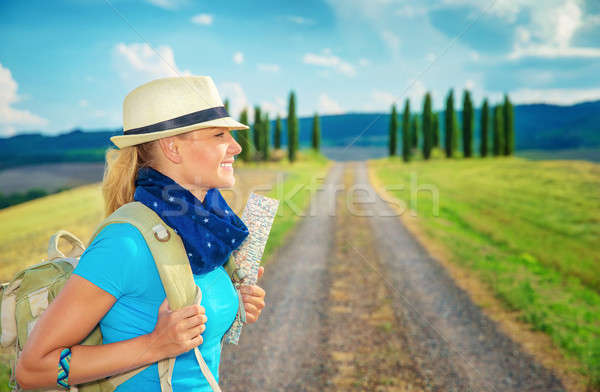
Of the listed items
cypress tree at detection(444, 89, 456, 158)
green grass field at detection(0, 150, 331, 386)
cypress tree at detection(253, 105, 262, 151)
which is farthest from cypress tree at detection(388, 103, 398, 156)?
green grass field at detection(0, 150, 331, 386)

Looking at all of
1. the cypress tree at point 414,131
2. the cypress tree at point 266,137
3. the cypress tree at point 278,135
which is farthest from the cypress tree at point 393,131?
the cypress tree at point 266,137

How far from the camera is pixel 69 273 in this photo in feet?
5.47

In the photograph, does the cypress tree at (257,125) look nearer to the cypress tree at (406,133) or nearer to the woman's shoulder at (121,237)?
the cypress tree at (406,133)

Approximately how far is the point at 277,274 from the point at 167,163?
928cm

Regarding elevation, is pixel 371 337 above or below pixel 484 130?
below

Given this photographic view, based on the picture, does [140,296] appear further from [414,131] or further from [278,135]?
[414,131]

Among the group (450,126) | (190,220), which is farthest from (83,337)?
(450,126)

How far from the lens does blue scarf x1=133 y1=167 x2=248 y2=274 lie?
168cm

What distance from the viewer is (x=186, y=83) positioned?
179 cm

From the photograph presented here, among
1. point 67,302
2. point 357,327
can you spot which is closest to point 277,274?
point 357,327

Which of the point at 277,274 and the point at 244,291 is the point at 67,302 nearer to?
the point at 244,291

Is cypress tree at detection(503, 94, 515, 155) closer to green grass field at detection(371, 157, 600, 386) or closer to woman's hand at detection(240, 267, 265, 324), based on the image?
green grass field at detection(371, 157, 600, 386)

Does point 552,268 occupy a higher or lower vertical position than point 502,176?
lower

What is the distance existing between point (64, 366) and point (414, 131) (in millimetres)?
69327
